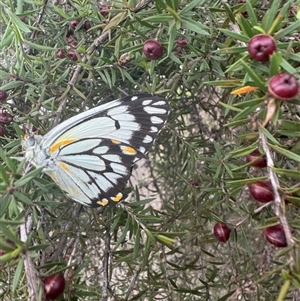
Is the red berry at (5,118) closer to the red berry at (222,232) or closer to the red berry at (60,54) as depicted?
the red berry at (60,54)

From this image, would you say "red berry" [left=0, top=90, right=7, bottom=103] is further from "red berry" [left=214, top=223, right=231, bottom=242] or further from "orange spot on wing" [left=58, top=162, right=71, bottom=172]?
"red berry" [left=214, top=223, right=231, bottom=242]

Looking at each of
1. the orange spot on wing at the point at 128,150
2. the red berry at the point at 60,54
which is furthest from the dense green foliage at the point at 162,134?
the orange spot on wing at the point at 128,150

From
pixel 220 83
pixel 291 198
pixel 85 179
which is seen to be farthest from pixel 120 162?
pixel 291 198

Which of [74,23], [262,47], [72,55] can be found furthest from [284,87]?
[74,23]

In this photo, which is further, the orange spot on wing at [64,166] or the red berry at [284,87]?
the orange spot on wing at [64,166]

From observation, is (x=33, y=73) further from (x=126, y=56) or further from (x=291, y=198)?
(x=291, y=198)
